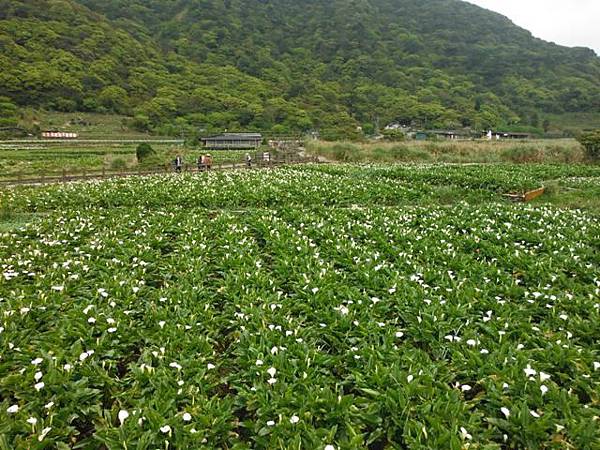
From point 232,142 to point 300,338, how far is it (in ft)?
192

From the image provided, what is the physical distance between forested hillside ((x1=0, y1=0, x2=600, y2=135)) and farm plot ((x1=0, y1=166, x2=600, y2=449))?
197 feet

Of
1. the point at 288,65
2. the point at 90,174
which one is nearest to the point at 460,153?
the point at 90,174

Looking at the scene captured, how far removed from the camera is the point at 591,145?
89.2ft

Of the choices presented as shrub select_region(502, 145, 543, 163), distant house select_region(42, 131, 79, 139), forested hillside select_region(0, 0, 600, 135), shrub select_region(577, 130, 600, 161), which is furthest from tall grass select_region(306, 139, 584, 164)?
distant house select_region(42, 131, 79, 139)

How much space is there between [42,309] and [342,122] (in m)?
83.1

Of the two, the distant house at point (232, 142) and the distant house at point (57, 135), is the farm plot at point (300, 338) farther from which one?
the distant house at point (57, 135)

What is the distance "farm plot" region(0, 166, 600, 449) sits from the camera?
3199 mm

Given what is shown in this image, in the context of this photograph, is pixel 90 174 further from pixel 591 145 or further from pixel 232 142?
pixel 232 142

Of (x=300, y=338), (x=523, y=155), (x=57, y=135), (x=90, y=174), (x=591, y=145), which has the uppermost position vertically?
(x=57, y=135)

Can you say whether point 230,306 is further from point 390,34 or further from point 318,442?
point 390,34

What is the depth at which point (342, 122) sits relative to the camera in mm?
83750

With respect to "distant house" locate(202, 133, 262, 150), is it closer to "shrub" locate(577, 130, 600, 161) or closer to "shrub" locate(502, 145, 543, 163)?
"shrub" locate(502, 145, 543, 163)

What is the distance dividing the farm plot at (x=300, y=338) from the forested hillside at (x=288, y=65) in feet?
197

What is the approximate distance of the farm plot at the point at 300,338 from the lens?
3199 millimetres
